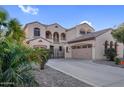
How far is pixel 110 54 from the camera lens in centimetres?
1856

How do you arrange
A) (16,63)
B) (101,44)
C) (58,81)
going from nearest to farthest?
(16,63), (58,81), (101,44)

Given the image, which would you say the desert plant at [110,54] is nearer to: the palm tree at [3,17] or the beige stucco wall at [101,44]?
the beige stucco wall at [101,44]

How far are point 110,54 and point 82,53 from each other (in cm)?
276

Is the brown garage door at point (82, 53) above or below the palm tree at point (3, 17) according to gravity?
below

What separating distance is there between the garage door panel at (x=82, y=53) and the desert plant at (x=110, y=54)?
4.85ft

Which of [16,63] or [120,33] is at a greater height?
[120,33]

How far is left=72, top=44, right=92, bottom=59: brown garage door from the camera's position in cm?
1922

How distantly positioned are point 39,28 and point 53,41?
119cm

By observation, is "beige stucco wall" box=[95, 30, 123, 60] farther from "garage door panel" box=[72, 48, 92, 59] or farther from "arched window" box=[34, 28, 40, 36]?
"arched window" box=[34, 28, 40, 36]

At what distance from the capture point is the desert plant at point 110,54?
60.8ft

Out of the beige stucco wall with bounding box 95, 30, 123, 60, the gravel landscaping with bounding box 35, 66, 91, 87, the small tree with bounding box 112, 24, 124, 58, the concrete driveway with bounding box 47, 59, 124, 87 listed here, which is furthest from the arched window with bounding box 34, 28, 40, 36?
the beige stucco wall with bounding box 95, 30, 123, 60

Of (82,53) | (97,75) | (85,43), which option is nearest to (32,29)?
(97,75)

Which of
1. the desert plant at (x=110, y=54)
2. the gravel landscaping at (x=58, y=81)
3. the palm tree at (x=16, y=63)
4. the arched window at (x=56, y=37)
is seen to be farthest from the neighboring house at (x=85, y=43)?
the palm tree at (x=16, y=63)

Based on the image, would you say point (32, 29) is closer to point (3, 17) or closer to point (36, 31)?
point (36, 31)
